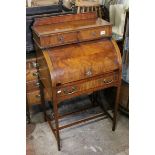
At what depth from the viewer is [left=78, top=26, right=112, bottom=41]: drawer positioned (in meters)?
1.66

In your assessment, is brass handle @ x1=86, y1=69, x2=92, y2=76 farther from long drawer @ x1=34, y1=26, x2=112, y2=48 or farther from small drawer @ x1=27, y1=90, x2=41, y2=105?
small drawer @ x1=27, y1=90, x2=41, y2=105

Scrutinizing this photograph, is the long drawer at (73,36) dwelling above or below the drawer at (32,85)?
above

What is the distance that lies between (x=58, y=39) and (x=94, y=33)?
11.8 inches

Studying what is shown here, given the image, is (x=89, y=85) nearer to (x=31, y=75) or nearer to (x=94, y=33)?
(x=94, y=33)

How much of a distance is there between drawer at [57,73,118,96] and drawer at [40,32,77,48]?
1.10 feet

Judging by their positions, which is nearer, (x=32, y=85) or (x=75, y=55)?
(x=75, y=55)

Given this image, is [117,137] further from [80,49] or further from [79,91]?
[80,49]

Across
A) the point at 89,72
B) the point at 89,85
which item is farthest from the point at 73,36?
the point at 89,85

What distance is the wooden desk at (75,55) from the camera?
1.58 meters

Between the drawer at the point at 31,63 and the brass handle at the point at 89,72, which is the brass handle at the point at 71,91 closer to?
the brass handle at the point at 89,72

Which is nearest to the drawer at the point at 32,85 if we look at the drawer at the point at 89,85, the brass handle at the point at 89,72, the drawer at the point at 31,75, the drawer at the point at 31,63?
the drawer at the point at 31,75

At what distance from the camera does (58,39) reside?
159cm
